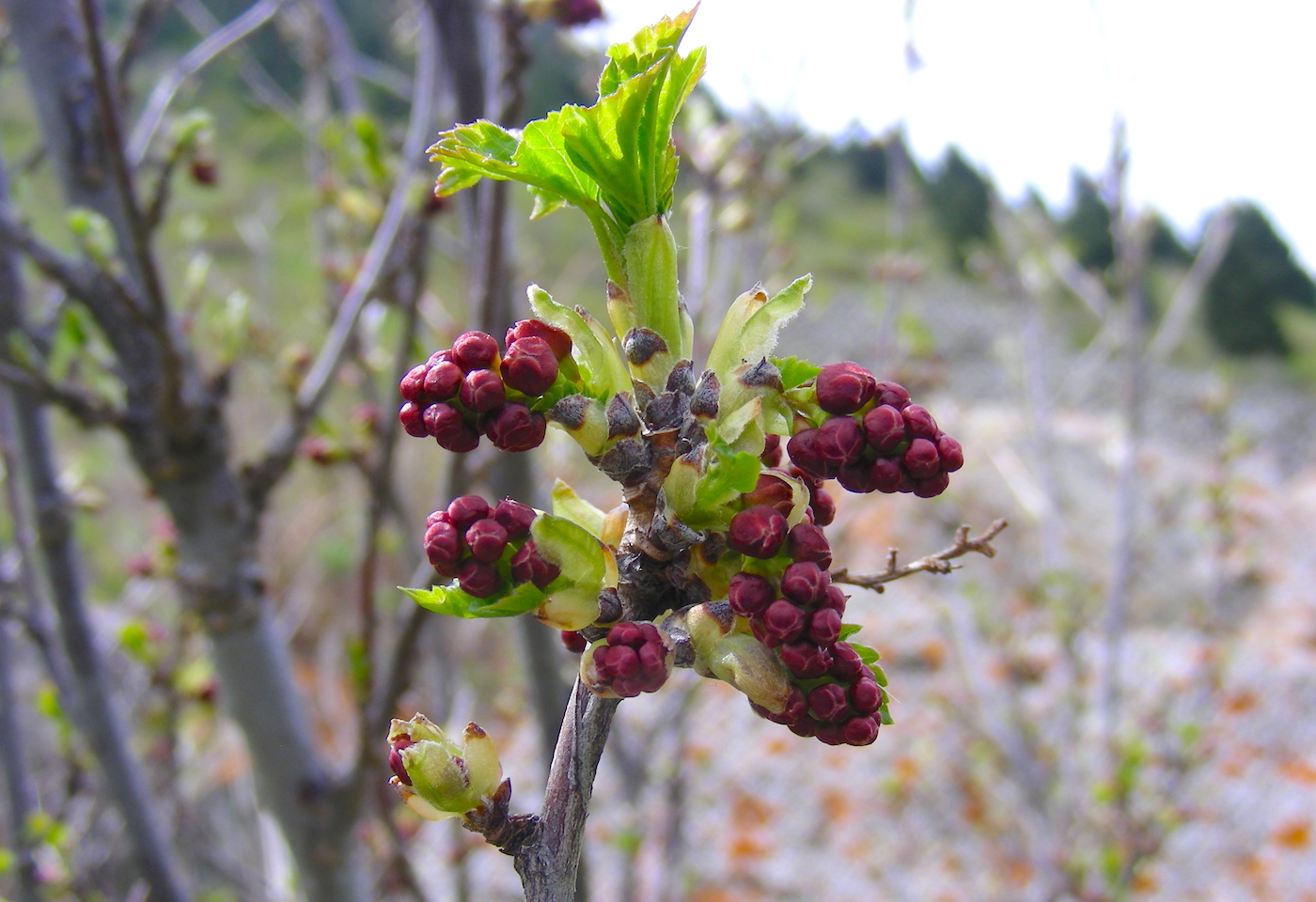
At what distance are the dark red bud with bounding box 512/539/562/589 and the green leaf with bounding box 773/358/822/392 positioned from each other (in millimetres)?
244

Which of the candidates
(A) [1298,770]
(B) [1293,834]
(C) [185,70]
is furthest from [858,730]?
(A) [1298,770]

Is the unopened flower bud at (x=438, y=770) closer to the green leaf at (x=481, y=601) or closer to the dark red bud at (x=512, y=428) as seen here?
the green leaf at (x=481, y=601)

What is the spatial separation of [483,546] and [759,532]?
191 millimetres

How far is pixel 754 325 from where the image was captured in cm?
72

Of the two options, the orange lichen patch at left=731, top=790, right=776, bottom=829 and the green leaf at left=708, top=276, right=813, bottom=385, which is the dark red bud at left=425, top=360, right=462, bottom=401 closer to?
the green leaf at left=708, top=276, right=813, bottom=385

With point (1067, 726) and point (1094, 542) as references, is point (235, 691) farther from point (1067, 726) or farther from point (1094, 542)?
point (1094, 542)

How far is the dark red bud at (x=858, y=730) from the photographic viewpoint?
0.62 m

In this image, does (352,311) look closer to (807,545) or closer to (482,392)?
(482,392)

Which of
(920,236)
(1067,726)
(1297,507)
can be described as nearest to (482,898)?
(1067,726)

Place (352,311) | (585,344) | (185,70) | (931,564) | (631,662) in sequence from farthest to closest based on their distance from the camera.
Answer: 1. (185,70)
2. (352,311)
3. (931,564)
4. (585,344)
5. (631,662)

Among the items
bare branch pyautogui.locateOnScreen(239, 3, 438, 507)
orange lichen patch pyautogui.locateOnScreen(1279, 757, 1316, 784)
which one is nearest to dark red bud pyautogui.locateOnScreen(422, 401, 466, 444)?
bare branch pyautogui.locateOnScreen(239, 3, 438, 507)

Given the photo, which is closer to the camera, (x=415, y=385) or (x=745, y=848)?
(x=415, y=385)

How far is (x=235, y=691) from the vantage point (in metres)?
1.66

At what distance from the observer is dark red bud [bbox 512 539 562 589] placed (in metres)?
0.60
